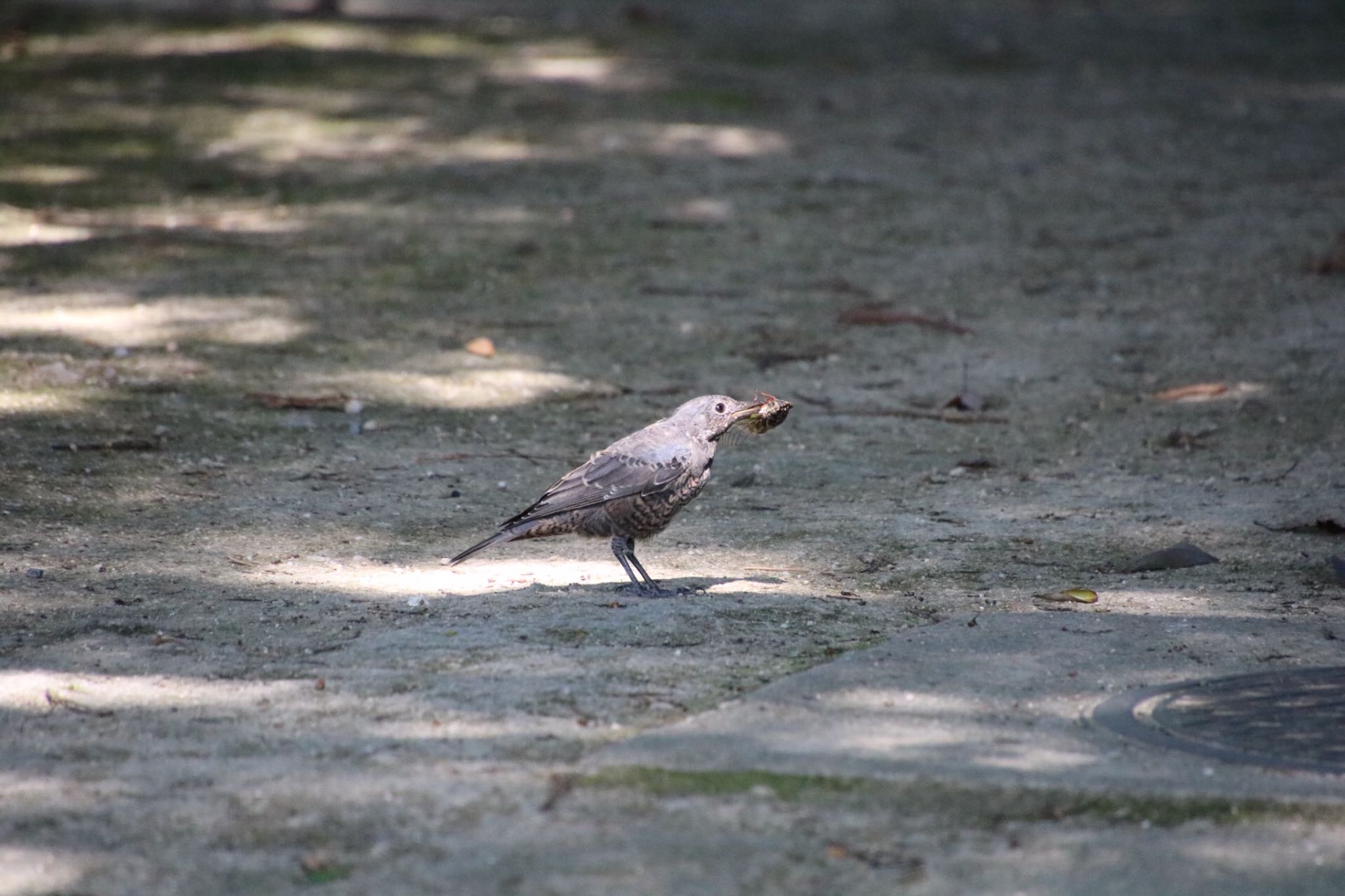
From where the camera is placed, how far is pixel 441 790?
344 cm

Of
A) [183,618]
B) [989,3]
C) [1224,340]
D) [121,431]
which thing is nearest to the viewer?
[183,618]

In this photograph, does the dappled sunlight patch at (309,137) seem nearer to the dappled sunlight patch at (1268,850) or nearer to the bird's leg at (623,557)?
the bird's leg at (623,557)

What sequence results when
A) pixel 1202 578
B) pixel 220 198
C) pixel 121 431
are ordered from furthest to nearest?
pixel 220 198 → pixel 121 431 → pixel 1202 578

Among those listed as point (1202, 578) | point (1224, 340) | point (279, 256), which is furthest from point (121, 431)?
point (1224, 340)

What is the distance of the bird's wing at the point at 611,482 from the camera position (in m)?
4.98

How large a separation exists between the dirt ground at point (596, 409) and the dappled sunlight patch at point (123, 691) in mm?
17

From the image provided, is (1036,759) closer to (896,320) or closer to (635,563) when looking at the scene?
(635,563)

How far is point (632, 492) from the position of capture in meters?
4.97

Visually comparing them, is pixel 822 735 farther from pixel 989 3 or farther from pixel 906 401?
pixel 989 3

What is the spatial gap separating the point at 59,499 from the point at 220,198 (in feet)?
16.0

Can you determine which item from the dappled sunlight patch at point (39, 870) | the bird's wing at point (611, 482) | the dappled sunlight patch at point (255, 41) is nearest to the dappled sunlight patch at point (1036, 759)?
the bird's wing at point (611, 482)

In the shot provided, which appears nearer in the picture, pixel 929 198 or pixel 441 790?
pixel 441 790

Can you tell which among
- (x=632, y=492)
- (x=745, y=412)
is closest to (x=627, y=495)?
(x=632, y=492)

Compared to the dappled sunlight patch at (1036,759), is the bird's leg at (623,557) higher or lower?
lower
